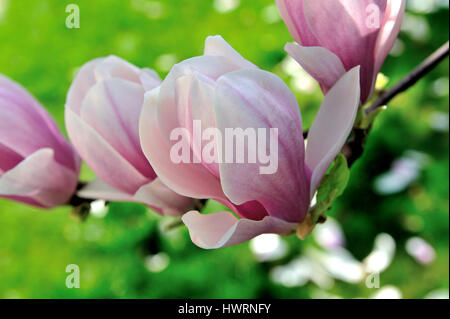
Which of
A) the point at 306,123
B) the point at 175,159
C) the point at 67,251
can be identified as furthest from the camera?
the point at 67,251

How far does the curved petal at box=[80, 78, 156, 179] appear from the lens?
47cm

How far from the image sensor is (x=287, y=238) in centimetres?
118

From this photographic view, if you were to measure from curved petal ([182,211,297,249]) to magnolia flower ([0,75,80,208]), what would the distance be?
189 millimetres

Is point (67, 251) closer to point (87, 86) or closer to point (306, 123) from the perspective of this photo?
point (306, 123)

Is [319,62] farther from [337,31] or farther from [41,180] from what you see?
[41,180]

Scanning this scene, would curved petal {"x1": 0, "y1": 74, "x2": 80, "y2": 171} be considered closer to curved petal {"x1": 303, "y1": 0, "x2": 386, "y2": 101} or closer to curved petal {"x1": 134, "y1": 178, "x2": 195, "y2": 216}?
curved petal {"x1": 134, "y1": 178, "x2": 195, "y2": 216}

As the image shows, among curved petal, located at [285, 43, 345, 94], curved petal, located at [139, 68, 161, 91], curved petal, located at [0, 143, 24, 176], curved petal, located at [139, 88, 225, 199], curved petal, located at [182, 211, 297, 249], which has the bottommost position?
curved petal, located at [182, 211, 297, 249]

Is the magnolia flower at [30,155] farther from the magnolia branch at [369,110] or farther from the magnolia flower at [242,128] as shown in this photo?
the magnolia flower at [242,128]

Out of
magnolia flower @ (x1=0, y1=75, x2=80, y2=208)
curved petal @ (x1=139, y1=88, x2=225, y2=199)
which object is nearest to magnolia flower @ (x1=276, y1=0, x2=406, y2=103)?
curved petal @ (x1=139, y1=88, x2=225, y2=199)

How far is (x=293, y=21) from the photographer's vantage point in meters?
0.45

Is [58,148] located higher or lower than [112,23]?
lower
